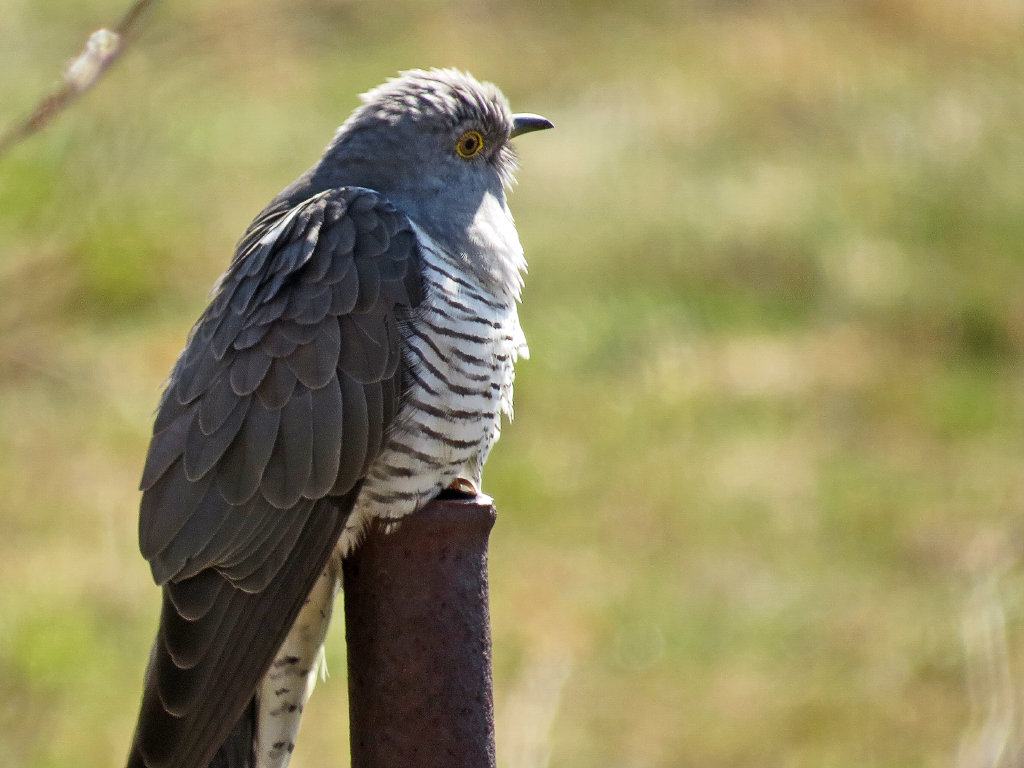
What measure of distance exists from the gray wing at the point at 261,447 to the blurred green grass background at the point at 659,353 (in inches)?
18.1

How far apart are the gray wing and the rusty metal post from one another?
1.19 ft

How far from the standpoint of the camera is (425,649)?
2107 millimetres

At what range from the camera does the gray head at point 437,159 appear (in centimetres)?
305

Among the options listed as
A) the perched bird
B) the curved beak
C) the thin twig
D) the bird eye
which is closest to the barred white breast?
the perched bird

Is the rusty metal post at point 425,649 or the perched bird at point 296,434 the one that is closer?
the rusty metal post at point 425,649

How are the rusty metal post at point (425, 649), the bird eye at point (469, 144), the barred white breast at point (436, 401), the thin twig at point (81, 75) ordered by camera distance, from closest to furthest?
the thin twig at point (81, 75) → the rusty metal post at point (425, 649) → the barred white breast at point (436, 401) → the bird eye at point (469, 144)

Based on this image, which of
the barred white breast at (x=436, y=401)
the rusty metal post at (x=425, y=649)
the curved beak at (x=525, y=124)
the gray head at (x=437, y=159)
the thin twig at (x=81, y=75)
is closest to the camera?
the thin twig at (x=81, y=75)

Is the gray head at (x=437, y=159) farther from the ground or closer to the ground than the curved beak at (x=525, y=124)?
closer to the ground

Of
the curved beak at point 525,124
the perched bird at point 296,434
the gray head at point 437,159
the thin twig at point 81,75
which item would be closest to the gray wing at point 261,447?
the perched bird at point 296,434

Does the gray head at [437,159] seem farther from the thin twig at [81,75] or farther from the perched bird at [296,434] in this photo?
the thin twig at [81,75]

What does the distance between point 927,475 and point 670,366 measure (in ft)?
4.66

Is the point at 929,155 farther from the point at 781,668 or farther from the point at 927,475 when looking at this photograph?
the point at 781,668

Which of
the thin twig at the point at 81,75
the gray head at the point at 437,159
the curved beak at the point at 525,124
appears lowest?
the thin twig at the point at 81,75

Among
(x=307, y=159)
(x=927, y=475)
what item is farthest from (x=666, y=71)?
(x=927, y=475)
